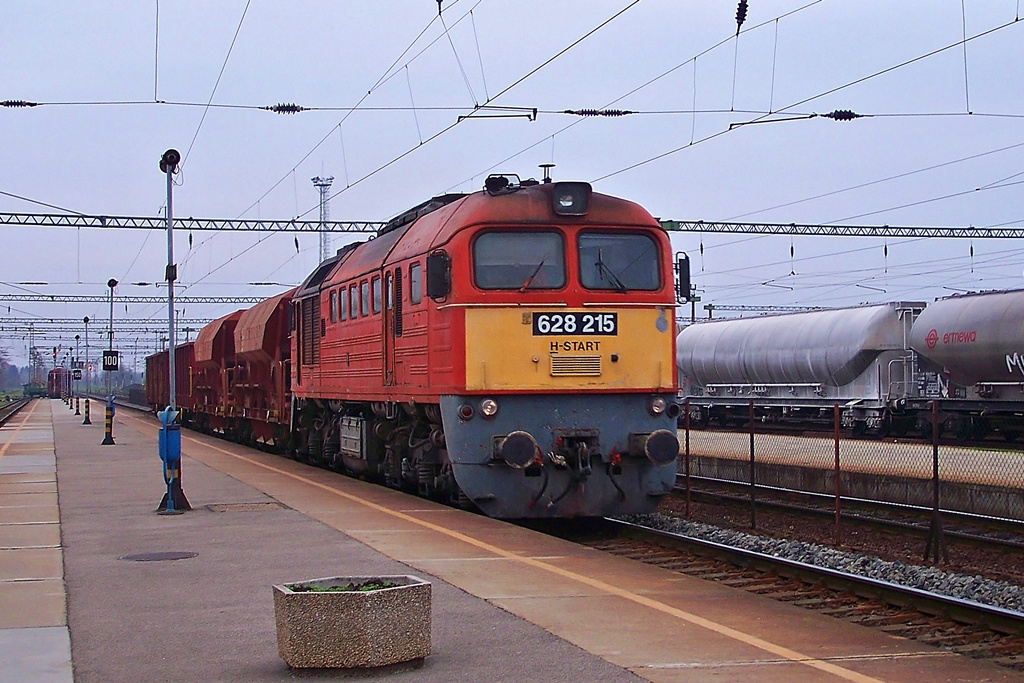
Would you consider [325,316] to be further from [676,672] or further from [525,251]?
[676,672]

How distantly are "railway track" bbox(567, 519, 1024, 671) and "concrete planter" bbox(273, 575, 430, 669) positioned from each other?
370 cm

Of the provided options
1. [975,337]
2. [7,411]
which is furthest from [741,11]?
[7,411]

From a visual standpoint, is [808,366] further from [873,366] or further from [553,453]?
[553,453]

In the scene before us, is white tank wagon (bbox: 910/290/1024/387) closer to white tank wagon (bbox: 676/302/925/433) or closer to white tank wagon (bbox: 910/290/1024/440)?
white tank wagon (bbox: 910/290/1024/440)

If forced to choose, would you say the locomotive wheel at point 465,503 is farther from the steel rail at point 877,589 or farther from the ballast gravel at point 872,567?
the steel rail at point 877,589

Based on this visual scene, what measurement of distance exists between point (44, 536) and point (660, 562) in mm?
6456

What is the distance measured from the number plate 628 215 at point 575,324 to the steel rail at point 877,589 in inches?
94.3

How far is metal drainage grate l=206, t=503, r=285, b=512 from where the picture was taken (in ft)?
50.3

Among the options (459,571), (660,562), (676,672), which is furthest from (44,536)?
(676,672)

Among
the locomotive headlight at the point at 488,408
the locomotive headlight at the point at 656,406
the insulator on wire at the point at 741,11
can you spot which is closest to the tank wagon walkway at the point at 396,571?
the locomotive headlight at the point at 488,408

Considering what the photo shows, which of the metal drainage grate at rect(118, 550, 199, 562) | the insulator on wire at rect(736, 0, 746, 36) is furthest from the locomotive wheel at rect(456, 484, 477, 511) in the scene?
the insulator on wire at rect(736, 0, 746, 36)

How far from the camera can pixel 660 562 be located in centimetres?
1211

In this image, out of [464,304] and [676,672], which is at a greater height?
[464,304]

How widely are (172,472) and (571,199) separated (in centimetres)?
583
